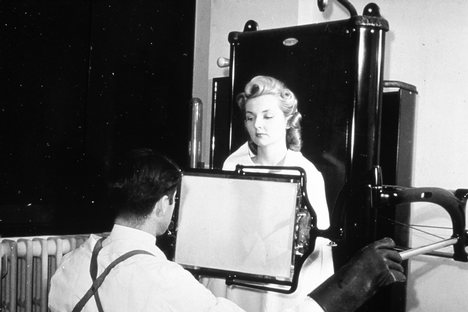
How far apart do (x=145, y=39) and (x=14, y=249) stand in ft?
4.25

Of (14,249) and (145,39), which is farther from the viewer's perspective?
(145,39)

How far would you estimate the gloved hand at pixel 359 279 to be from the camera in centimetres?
118

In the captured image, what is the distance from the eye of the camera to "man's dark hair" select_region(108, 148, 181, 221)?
1.34m

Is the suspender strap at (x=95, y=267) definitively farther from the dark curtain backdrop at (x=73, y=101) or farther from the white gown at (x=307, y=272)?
the dark curtain backdrop at (x=73, y=101)

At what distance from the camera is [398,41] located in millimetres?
2391

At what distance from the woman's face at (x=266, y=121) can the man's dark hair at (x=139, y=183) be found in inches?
19.1

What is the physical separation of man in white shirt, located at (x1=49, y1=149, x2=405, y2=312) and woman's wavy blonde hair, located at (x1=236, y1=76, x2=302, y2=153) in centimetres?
48

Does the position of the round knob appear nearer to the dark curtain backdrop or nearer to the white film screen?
the dark curtain backdrop

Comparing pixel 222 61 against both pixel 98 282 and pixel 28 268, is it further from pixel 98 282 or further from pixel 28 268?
pixel 28 268

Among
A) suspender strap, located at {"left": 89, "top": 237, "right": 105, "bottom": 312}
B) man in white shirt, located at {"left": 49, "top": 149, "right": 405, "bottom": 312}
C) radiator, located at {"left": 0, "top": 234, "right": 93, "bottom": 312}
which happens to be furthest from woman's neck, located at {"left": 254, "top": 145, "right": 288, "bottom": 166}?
radiator, located at {"left": 0, "top": 234, "right": 93, "bottom": 312}

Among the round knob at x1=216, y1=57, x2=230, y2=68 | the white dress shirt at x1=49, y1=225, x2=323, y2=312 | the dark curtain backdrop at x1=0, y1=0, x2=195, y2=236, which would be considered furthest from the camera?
the dark curtain backdrop at x1=0, y1=0, x2=195, y2=236

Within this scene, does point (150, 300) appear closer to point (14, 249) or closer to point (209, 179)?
point (209, 179)

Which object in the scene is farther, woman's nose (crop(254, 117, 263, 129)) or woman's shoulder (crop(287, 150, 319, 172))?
woman's nose (crop(254, 117, 263, 129))

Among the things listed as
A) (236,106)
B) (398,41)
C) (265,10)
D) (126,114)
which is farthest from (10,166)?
(398,41)
